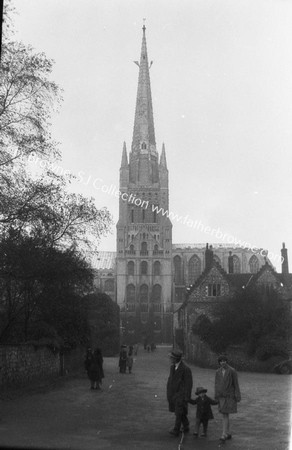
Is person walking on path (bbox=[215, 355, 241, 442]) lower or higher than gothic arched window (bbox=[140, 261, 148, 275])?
lower

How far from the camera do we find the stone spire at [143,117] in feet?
441

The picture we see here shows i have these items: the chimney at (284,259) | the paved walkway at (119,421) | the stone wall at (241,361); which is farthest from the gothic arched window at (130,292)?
the paved walkway at (119,421)

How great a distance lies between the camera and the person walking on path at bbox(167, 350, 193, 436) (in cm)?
1133

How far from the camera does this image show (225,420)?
10.6m

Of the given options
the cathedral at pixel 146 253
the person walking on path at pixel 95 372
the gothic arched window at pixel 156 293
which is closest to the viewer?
the person walking on path at pixel 95 372

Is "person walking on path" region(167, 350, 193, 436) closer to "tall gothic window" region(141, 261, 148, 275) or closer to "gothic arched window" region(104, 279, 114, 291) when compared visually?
"tall gothic window" region(141, 261, 148, 275)

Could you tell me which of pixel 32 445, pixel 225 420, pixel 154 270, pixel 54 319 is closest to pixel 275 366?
pixel 54 319

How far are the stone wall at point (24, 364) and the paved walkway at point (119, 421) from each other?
1.22 m

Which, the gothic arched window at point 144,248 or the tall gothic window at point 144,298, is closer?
the tall gothic window at point 144,298

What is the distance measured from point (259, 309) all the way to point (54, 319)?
14.6 meters

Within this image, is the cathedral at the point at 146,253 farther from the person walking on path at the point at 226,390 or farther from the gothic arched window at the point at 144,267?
the person walking on path at the point at 226,390

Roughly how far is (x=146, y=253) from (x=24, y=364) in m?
106

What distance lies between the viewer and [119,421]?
12586mm

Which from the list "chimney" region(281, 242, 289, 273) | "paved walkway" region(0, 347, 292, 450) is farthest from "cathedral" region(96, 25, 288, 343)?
"paved walkway" region(0, 347, 292, 450)
